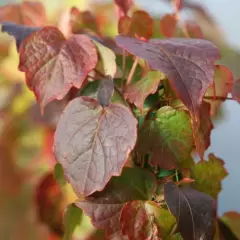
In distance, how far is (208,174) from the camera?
522mm

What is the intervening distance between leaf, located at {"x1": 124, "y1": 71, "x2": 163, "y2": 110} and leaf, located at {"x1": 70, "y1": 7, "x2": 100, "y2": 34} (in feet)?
0.52

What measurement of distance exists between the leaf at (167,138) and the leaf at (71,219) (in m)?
0.10

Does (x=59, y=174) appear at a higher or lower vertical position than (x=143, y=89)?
lower

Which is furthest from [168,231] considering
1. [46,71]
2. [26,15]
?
[26,15]

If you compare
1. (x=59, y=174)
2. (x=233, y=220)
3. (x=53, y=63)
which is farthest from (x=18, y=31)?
(x=233, y=220)

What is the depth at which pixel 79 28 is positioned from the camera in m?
0.59

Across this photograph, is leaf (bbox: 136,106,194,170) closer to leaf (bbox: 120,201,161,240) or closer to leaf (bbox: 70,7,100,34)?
leaf (bbox: 120,201,161,240)

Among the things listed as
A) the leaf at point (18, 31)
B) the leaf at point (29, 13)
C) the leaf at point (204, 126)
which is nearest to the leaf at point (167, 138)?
the leaf at point (204, 126)

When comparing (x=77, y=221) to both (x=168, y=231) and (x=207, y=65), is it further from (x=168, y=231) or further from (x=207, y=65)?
(x=207, y=65)

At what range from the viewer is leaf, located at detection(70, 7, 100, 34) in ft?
1.92

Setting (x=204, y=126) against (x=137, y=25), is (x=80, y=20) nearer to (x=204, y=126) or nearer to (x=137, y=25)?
(x=137, y=25)

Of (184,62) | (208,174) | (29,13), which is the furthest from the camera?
(29,13)

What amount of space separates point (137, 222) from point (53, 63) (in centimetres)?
17

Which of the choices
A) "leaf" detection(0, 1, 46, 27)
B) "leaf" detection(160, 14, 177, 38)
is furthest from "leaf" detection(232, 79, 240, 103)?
"leaf" detection(0, 1, 46, 27)
